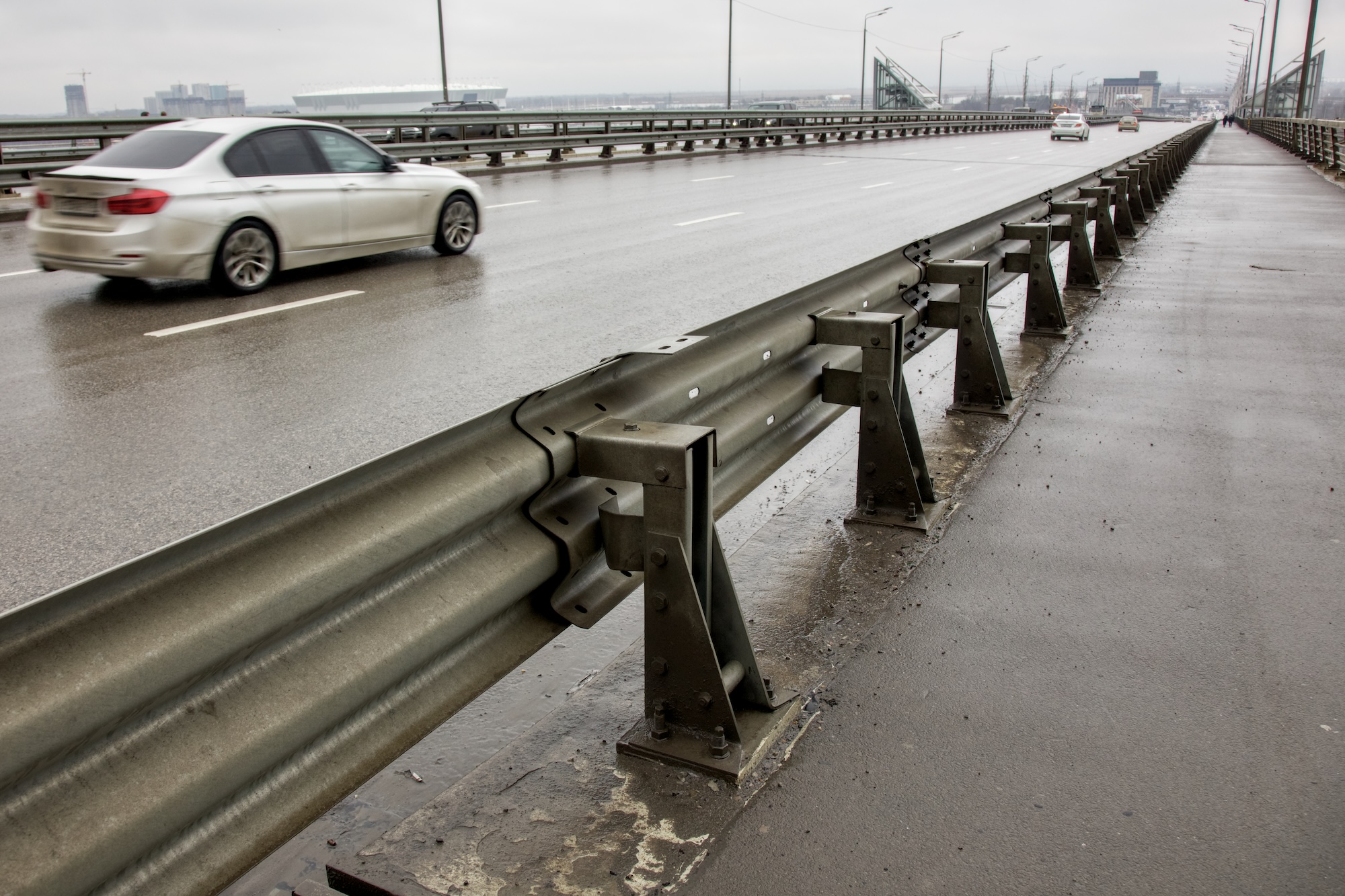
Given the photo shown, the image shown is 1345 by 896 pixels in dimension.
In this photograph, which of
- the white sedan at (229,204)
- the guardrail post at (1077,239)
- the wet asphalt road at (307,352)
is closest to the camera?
the wet asphalt road at (307,352)

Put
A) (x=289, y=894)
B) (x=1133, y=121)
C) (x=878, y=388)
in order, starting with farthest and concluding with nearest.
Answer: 1. (x=1133, y=121)
2. (x=878, y=388)
3. (x=289, y=894)

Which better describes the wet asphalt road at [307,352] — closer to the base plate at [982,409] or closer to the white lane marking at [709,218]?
the white lane marking at [709,218]

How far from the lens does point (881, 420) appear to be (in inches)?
173

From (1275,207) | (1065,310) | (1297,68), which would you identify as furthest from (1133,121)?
(1065,310)

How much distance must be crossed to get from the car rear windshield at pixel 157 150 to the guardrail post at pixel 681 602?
8424mm

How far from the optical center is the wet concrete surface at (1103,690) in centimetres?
252

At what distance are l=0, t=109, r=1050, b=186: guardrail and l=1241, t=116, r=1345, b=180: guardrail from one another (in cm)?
1691

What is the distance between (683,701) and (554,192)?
1800cm

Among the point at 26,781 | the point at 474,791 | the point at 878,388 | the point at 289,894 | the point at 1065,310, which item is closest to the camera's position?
the point at 26,781

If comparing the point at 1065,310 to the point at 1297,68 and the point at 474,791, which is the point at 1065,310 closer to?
the point at 474,791

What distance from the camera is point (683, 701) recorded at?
292 centimetres

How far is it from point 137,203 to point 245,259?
3.23 feet

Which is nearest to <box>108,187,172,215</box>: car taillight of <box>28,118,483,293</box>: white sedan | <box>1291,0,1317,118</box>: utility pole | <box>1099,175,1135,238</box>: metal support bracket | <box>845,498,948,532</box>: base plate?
<box>28,118,483,293</box>: white sedan

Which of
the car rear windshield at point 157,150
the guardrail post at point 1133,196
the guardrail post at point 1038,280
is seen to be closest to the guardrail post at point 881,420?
the guardrail post at point 1038,280
